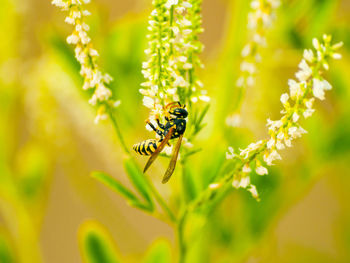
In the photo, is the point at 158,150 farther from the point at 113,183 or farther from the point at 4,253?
the point at 4,253

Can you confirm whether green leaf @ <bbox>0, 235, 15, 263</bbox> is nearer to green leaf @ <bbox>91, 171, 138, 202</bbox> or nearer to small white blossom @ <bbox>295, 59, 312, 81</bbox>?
green leaf @ <bbox>91, 171, 138, 202</bbox>

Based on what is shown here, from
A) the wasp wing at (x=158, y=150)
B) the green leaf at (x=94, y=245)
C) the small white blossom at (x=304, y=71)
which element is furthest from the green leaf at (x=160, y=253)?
the small white blossom at (x=304, y=71)

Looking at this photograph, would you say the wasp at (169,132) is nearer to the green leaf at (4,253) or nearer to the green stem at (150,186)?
the green stem at (150,186)

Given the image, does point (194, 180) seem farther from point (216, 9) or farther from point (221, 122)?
point (216, 9)

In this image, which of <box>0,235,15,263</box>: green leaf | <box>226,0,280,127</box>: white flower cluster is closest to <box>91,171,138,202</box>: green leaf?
<box>226,0,280,127</box>: white flower cluster

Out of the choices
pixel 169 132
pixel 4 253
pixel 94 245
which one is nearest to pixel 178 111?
pixel 169 132

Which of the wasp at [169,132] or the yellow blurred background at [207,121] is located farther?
the yellow blurred background at [207,121]
